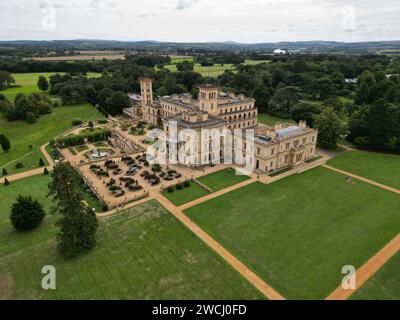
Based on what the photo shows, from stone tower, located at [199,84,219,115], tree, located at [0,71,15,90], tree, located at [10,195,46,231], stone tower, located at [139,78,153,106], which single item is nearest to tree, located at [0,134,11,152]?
tree, located at [10,195,46,231]

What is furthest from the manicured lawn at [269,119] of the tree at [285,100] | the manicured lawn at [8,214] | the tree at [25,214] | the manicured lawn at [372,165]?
the tree at [25,214]

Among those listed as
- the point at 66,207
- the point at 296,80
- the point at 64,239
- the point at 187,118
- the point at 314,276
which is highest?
the point at 296,80

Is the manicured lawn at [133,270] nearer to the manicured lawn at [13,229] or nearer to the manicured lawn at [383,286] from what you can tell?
the manicured lawn at [13,229]

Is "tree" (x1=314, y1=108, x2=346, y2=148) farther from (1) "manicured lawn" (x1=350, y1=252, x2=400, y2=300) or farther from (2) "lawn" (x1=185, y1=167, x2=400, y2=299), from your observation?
(1) "manicured lawn" (x1=350, y1=252, x2=400, y2=300)

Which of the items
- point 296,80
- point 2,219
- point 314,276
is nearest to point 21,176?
point 2,219

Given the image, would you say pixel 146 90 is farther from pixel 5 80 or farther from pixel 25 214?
pixel 5 80

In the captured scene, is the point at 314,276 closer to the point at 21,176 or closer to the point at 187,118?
the point at 187,118

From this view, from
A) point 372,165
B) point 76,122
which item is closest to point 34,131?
point 76,122
